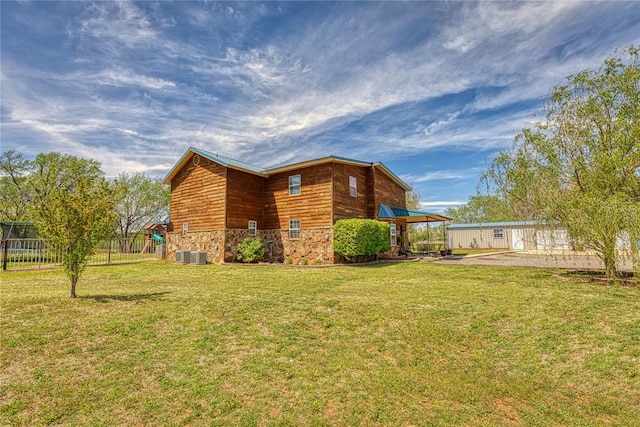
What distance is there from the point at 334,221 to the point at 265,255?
5624 mm

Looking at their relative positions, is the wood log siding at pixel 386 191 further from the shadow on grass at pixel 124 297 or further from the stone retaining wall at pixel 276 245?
the shadow on grass at pixel 124 297

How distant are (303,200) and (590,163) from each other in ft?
44.2

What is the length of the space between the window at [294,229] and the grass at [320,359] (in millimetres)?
10945

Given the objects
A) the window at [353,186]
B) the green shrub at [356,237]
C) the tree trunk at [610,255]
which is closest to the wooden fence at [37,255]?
the green shrub at [356,237]

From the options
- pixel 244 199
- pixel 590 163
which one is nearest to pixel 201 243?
pixel 244 199

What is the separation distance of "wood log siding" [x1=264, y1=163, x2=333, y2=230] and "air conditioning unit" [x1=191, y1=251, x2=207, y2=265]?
446 centimetres

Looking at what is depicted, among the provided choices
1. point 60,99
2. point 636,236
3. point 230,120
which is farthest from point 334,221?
point 60,99

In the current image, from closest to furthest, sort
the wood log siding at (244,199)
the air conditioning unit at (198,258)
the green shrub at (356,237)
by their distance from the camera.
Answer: the green shrub at (356,237), the air conditioning unit at (198,258), the wood log siding at (244,199)

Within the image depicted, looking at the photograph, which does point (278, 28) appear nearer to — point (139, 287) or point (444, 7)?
point (444, 7)

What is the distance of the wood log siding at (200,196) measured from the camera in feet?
64.5

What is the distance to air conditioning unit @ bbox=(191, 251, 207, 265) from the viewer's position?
18531mm

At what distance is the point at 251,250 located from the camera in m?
18.5

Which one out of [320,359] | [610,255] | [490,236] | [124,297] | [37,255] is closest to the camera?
[320,359]

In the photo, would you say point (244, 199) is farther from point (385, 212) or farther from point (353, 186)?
point (385, 212)
